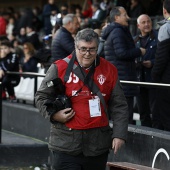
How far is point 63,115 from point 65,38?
418 cm

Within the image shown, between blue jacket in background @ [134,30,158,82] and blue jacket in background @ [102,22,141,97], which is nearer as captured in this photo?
blue jacket in background @ [102,22,141,97]

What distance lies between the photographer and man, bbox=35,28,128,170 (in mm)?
6637

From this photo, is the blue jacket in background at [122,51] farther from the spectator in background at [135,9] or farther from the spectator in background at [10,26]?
the spectator in background at [10,26]

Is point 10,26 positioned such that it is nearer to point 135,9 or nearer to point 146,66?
point 135,9

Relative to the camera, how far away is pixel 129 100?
1003 cm

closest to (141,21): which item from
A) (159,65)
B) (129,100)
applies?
(129,100)

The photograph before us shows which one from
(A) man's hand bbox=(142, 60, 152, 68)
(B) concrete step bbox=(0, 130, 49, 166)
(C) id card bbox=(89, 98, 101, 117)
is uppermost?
(A) man's hand bbox=(142, 60, 152, 68)

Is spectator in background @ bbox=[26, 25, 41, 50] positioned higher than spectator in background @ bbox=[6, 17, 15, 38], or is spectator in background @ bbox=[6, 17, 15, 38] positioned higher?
spectator in background @ bbox=[6, 17, 15, 38]

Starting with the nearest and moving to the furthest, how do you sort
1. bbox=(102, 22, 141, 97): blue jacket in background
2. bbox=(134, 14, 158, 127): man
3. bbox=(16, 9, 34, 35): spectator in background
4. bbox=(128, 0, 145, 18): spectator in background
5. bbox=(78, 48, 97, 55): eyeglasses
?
bbox=(78, 48, 97, 55): eyeglasses < bbox=(102, 22, 141, 97): blue jacket in background < bbox=(134, 14, 158, 127): man < bbox=(128, 0, 145, 18): spectator in background < bbox=(16, 9, 34, 35): spectator in background

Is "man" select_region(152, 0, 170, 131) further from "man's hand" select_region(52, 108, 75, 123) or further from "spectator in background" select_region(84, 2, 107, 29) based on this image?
"spectator in background" select_region(84, 2, 107, 29)

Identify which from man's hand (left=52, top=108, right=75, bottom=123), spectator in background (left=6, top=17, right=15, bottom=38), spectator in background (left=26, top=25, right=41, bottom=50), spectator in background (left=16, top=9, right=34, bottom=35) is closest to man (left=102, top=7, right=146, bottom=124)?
man's hand (left=52, top=108, right=75, bottom=123)

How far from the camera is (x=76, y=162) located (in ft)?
21.9

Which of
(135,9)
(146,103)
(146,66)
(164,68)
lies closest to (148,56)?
(146,66)

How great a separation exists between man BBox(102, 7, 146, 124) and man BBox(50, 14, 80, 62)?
74 centimetres
